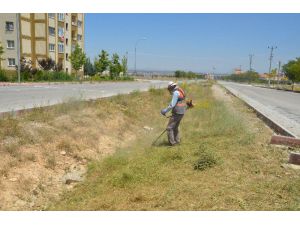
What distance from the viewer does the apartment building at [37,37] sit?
43156mm

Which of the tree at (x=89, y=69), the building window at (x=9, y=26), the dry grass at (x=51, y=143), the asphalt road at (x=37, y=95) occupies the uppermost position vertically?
the building window at (x=9, y=26)

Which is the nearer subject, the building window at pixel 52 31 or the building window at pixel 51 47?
the building window at pixel 52 31

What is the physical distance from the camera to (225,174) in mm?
5090

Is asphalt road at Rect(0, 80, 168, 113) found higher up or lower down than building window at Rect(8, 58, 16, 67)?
lower down

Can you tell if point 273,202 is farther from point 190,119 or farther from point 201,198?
point 190,119

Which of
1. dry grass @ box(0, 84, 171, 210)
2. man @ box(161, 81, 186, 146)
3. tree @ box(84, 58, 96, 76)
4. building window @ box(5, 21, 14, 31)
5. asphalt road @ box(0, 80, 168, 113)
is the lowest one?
dry grass @ box(0, 84, 171, 210)

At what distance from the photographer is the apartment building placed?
43.2 meters

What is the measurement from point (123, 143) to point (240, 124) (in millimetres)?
3431

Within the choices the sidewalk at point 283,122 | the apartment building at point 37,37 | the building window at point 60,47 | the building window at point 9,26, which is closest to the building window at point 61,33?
the apartment building at point 37,37

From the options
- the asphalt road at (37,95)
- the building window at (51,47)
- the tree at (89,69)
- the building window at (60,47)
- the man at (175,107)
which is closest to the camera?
the man at (175,107)

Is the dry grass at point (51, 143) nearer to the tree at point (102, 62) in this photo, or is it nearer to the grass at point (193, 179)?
the grass at point (193, 179)

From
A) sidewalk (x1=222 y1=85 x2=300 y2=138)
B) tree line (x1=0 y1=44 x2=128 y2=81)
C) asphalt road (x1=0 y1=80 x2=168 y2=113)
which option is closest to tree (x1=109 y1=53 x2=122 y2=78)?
tree line (x1=0 y1=44 x2=128 y2=81)

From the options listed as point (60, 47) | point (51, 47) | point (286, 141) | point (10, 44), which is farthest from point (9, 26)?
point (286, 141)

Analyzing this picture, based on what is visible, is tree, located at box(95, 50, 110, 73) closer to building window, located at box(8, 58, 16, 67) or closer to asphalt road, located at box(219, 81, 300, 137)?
building window, located at box(8, 58, 16, 67)
